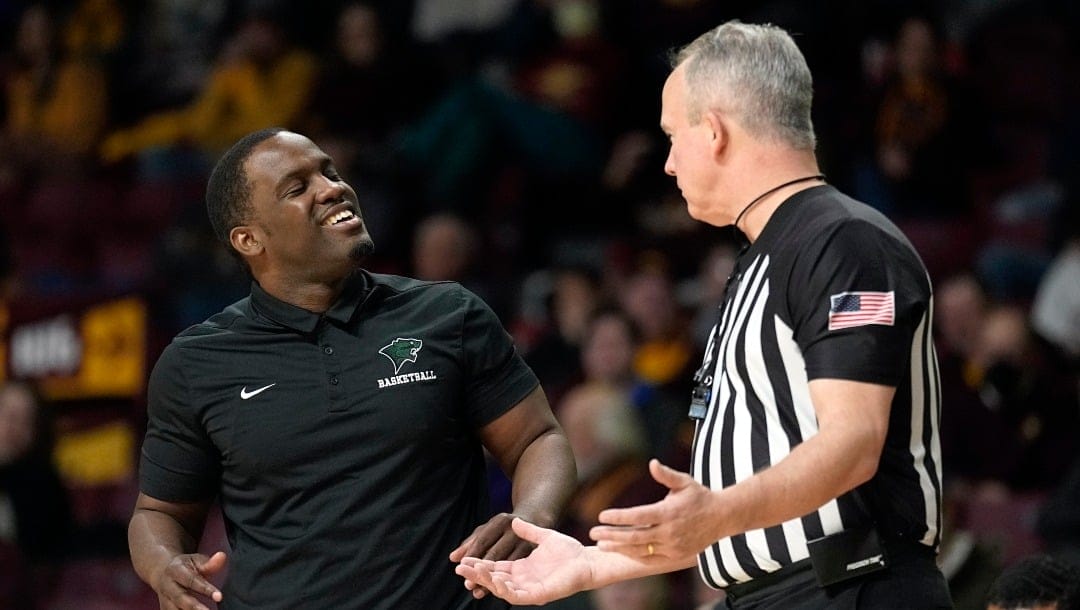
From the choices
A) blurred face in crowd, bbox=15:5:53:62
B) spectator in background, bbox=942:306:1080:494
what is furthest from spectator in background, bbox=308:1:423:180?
spectator in background, bbox=942:306:1080:494

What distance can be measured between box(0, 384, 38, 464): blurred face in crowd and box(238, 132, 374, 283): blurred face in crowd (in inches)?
207

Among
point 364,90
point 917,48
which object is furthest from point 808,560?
point 364,90

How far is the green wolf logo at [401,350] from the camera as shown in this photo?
3.83 metres

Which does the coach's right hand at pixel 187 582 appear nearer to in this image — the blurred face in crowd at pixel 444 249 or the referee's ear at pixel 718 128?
the referee's ear at pixel 718 128

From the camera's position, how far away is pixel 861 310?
9.82ft

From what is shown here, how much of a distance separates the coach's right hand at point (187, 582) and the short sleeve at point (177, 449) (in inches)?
8.5

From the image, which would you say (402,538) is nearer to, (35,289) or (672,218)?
(672,218)

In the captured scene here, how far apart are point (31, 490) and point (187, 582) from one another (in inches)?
212

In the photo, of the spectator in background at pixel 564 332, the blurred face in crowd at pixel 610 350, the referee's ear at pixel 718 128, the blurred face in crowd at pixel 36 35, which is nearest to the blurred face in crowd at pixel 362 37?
the spectator in background at pixel 564 332

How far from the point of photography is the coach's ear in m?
3.96

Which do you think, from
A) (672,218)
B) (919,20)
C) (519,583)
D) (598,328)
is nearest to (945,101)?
(919,20)

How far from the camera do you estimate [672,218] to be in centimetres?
960

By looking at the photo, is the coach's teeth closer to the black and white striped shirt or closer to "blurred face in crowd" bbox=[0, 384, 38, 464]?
the black and white striped shirt

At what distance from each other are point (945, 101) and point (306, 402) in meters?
5.82
